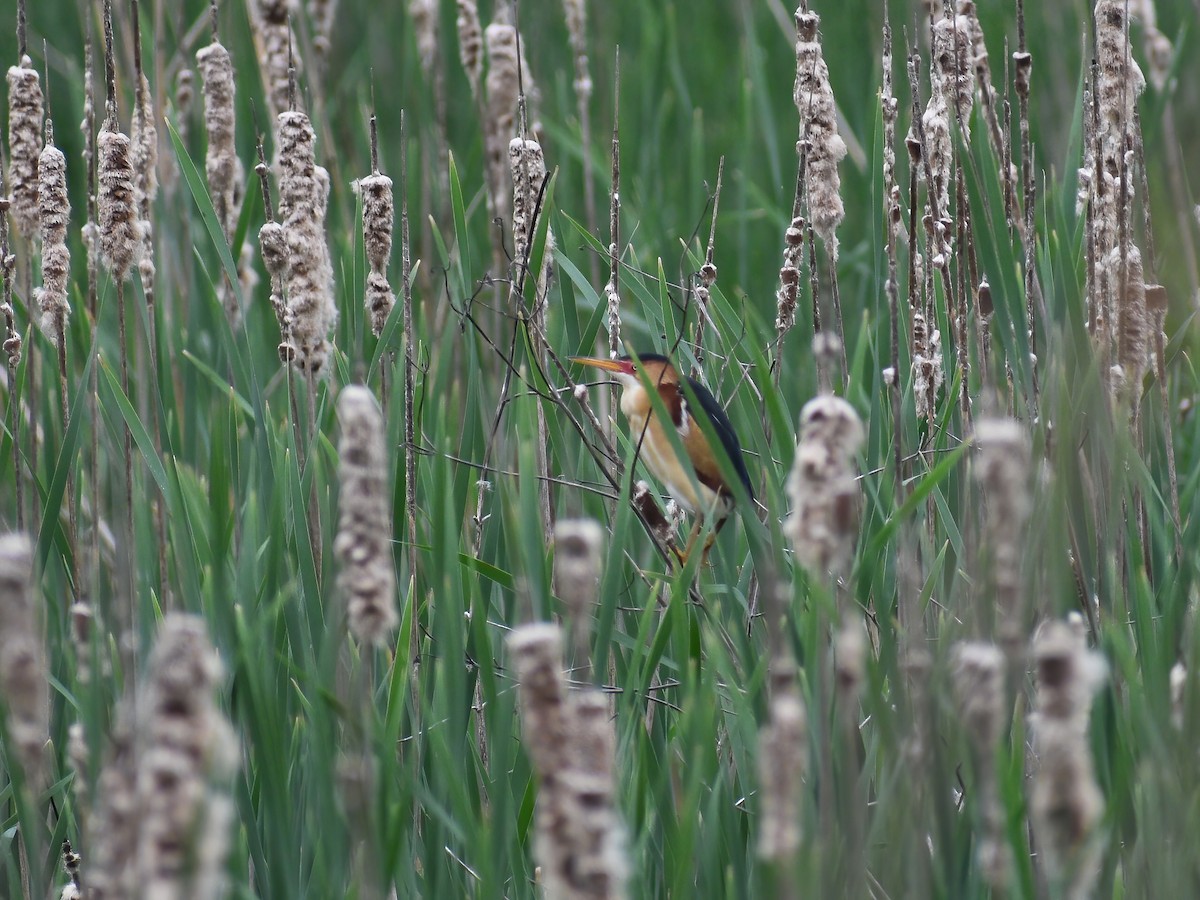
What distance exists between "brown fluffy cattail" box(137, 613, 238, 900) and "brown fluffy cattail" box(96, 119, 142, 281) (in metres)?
1.01

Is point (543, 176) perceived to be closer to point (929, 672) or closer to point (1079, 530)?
point (1079, 530)

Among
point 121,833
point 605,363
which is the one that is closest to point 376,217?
point 605,363

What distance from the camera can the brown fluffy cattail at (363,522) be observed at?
688 mm

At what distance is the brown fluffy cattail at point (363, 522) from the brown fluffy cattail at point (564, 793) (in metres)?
0.11

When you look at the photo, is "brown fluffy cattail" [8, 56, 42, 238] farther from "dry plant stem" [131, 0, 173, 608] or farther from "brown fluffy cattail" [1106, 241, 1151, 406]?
"brown fluffy cattail" [1106, 241, 1151, 406]

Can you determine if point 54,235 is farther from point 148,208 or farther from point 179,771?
point 179,771

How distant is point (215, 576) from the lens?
125 centimetres

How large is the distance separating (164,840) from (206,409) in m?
1.67

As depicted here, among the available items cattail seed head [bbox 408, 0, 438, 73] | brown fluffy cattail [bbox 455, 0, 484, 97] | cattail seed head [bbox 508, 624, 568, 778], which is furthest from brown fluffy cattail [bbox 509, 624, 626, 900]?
cattail seed head [bbox 408, 0, 438, 73]

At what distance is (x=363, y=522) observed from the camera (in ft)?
2.31

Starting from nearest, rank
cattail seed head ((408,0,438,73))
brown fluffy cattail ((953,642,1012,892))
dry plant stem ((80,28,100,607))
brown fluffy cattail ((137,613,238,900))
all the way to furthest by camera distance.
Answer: brown fluffy cattail ((137,613,238,900)) < brown fluffy cattail ((953,642,1012,892)) < dry plant stem ((80,28,100,607)) < cattail seed head ((408,0,438,73))

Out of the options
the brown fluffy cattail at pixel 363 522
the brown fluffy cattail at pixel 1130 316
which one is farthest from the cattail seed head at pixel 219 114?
the brown fluffy cattail at pixel 363 522

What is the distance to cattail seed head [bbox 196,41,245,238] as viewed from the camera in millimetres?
1935

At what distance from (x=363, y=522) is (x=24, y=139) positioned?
3.61ft
